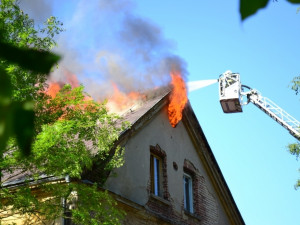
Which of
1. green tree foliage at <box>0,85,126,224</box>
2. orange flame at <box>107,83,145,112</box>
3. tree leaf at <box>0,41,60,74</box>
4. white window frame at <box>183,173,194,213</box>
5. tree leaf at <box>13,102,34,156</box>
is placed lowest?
tree leaf at <box>13,102,34,156</box>

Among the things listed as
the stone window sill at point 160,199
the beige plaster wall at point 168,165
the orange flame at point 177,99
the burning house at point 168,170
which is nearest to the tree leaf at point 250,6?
the burning house at point 168,170

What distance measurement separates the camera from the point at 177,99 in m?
12.5

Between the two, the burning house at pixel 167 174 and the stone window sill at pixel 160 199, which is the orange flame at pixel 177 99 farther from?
the stone window sill at pixel 160 199

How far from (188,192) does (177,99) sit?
252 cm

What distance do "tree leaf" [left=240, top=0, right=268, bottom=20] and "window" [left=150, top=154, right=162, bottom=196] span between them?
10272 mm

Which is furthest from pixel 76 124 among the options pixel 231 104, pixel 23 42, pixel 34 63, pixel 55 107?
pixel 231 104

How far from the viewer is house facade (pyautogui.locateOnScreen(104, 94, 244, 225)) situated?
31.9 ft

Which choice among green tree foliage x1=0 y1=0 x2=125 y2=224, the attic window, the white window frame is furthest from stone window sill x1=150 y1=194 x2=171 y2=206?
green tree foliage x1=0 y1=0 x2=125 y2=224

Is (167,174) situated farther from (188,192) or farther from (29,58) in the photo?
(29,58)

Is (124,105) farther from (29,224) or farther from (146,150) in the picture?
(29,224)

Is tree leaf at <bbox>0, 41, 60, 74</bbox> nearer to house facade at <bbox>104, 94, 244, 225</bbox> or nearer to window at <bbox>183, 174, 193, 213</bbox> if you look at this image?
house facade at <bbox>104, 94, 244, 225</bbox>

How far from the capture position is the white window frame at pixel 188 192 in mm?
12055

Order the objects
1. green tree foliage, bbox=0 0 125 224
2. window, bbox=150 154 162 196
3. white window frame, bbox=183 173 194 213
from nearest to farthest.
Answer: green tree foliage, bbox=0 0 125 224 < window, bbox=150 154 162 196 < white window frame, bbox=183 173 194 213

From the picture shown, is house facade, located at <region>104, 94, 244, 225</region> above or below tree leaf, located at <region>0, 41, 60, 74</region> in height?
above
